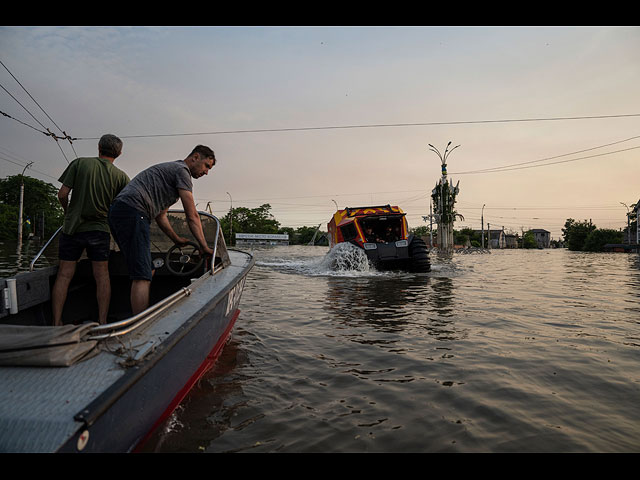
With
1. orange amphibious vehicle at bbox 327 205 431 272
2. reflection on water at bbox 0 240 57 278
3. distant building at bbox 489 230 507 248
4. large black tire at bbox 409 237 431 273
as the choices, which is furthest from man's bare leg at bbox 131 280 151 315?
distant building at bbox 489 230 507 248

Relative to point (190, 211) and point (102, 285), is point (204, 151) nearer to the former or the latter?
point (190, 211)

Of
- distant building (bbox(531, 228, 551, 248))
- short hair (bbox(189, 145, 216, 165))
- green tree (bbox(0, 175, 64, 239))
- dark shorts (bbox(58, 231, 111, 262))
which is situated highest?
green tree (bbox(0, 175, 64, 239))

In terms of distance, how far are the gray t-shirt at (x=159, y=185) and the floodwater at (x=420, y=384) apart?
1.50 metres

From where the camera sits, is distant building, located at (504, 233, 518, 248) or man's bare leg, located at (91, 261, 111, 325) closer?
man's bare leg, located at (91, 261, 111, 325)

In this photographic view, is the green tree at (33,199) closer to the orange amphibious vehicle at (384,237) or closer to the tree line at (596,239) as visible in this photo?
the orange amphibious vehicle at (384,237)

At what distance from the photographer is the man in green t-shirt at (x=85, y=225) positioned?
3.42 metres

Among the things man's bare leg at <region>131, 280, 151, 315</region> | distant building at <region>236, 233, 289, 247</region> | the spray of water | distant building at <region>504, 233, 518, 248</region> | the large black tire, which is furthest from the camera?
distant building at <region>504, 233, 518, 248</region>

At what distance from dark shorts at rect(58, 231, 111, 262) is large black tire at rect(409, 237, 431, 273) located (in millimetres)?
10410

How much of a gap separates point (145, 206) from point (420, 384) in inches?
103

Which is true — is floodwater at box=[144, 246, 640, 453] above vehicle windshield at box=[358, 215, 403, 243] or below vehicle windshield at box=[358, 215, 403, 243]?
below

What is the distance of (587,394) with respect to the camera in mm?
2939

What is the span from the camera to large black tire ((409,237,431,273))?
41.2 feet

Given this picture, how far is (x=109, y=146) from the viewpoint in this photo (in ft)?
11.9

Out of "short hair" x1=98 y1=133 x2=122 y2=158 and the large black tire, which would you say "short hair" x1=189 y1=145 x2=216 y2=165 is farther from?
the large black tire
